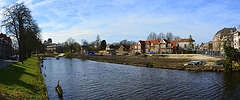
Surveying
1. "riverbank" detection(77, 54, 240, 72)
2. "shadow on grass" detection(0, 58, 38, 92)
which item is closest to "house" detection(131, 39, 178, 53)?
"riverbank" detection(77, 54, 240, 72)

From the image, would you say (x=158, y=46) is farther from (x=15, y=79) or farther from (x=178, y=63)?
(x=15, y=79)

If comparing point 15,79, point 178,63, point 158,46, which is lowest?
point 178,63

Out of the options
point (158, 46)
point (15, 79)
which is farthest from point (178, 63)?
point (158, 46)

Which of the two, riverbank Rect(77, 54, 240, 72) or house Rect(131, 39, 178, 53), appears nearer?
riverbank Rect(77, 54, 240, 72)

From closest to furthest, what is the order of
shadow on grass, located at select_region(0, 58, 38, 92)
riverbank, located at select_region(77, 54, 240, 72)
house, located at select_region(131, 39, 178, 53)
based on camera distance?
shadow on grass, located at select_region(0, 58, 38, 92)
riverbank, located at select_region(77, 54, 240, 72)
house, located at select_region(131, 39, 178, 53)

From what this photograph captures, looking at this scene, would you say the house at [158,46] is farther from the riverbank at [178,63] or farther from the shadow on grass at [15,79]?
the shadow on grass at [15,79]

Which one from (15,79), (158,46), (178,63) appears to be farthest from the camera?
(158,46)

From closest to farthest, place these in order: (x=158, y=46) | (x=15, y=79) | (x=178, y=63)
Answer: (x=15, y=79)
(x=178, y=63)
(x=158, y=46)

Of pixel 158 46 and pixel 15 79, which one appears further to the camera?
pixel 158 46

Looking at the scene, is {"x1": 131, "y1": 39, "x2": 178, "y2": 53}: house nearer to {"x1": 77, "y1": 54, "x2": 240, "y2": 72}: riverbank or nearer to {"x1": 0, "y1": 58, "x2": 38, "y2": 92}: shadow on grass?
{"x1": 77, "y1": 54, "x2": 240, "y2": 72}: riverbank

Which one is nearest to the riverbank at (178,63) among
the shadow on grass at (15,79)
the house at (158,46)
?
the house at (158,46)

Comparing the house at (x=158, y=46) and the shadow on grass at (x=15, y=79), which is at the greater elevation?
the house at (x=158, y=46)

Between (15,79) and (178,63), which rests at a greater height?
(15,79)

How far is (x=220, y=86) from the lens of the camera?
2705cm
